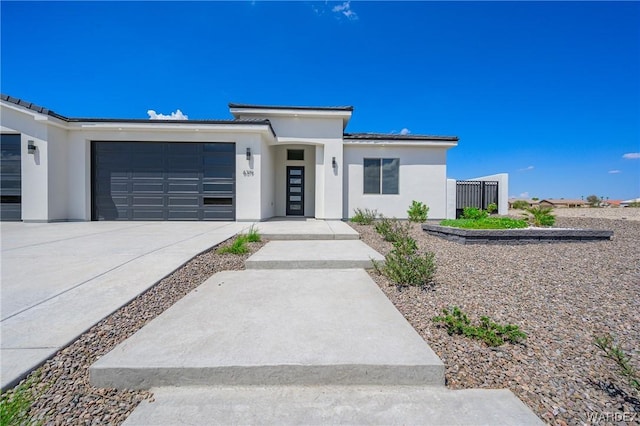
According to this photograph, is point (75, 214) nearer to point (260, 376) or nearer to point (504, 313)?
point (260, 376)

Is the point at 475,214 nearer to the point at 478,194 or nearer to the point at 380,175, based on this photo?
the point at 380,175

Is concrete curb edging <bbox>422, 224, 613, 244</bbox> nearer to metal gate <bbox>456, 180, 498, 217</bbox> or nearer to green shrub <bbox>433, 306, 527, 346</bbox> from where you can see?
green shrub <bbox>433, 306, 527, 346</bbox>

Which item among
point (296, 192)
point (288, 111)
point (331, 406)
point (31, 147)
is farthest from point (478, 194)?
point (31, 147)

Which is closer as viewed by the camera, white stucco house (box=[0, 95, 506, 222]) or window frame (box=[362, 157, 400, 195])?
white stucco house (box=[0, 95, 506, 222])

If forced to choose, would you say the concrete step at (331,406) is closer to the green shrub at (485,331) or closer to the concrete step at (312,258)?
the green shrub at (485,331)

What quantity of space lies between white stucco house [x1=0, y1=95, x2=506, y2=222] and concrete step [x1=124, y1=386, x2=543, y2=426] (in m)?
7.86

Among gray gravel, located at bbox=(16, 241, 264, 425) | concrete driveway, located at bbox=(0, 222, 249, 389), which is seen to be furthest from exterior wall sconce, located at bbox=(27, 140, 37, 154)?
gray gravel, located at bbox=(16, 241, 264, 425)

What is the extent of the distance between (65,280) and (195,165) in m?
6.59

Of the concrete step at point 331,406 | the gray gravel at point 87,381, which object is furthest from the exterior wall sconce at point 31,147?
the concrete step at point 331,406

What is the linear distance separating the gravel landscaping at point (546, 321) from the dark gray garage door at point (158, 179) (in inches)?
295

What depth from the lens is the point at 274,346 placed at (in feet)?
6.33

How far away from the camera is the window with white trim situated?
10992 mm

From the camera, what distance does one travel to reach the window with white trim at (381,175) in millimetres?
10992

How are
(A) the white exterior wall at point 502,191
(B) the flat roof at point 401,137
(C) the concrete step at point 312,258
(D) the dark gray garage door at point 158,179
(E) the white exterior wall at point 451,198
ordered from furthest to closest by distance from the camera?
(A) the white exterior wall at point 502,191
(E) the white exterior wall at point 451,198
(B) the flat roof at point 401,137
(D) the dark gray garage door at point 158,179
(C) the concrete step at point 312,258
